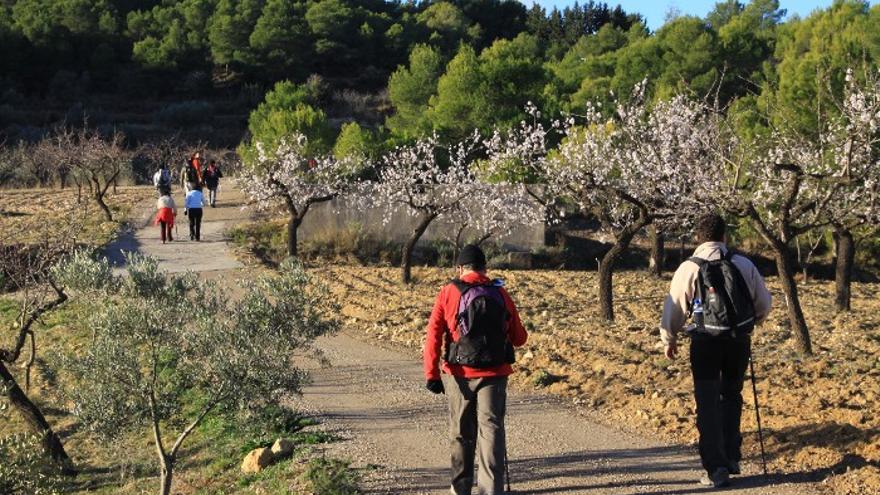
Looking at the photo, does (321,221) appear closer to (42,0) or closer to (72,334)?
(72,334)

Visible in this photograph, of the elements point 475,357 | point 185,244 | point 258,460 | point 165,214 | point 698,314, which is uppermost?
point 165,214

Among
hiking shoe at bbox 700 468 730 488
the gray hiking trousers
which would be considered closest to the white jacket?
hiking shoe at bbox 700 468 730 488

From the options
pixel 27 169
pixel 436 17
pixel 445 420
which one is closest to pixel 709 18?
pixel 436 17

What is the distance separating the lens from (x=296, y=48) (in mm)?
65000

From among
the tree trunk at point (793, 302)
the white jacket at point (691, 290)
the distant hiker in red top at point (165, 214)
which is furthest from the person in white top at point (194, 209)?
the white jacket at point (691, 290)

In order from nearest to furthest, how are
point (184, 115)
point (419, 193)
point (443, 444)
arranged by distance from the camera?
point (443, 444), point (419, 193), point (184, 115)

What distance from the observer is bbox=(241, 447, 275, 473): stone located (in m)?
8.88

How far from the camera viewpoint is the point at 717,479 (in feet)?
22.9

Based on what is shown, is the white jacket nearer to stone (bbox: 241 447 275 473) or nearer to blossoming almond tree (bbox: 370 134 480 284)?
stone (bbox: 241 447 275 473)

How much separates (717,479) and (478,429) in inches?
65.2

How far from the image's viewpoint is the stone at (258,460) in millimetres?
8875

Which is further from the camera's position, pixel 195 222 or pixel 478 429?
pixel 195 222

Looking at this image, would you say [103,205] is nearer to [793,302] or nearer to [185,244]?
[185,244]

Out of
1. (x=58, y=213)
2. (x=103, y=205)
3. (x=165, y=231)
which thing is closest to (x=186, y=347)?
(x=165, y=231)
